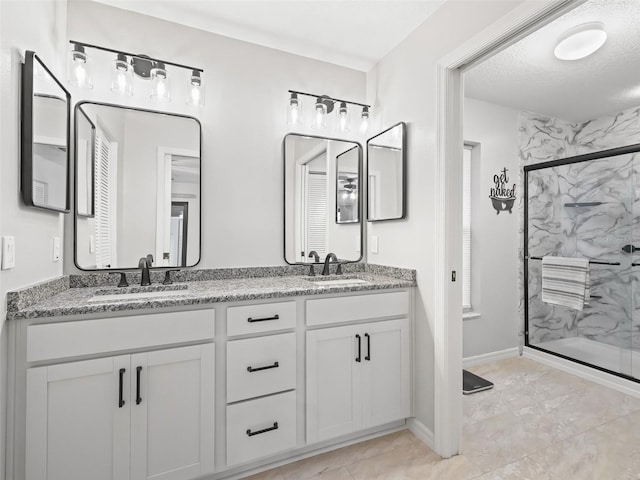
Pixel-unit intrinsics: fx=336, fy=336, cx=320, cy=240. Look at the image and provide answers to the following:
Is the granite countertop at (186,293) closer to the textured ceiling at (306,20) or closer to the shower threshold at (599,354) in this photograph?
the textured ceiling at (306,20)

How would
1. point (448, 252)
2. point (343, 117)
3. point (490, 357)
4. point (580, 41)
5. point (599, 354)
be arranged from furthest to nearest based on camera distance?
point (490, 357)
point (599, 354)
point (343, 117)
point (580, 41)
point (448, 252)

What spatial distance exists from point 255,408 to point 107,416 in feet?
2.05

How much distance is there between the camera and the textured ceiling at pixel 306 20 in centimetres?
191

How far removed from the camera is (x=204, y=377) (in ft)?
5.05

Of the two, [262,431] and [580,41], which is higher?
[580,41]

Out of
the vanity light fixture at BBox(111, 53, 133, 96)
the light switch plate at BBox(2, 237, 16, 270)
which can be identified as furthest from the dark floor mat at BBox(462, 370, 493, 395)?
the vanity light fixture at BBox(111, 53, 133, 96)

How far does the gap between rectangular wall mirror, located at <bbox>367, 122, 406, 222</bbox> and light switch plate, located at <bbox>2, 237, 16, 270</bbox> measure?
190 centimetres

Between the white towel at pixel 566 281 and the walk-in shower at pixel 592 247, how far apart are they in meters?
0.16

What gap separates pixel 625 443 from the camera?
1.91 m

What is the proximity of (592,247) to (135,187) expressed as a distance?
377 centimetres

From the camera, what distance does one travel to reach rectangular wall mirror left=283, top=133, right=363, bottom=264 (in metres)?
2.34

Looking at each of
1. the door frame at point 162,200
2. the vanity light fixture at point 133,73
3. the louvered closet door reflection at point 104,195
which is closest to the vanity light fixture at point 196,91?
the vanity light fixture at point 133,73

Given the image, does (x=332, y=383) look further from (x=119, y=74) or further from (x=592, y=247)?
(x=592, y=247)

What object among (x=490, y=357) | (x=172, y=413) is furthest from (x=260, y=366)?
(x=490, y=357)
